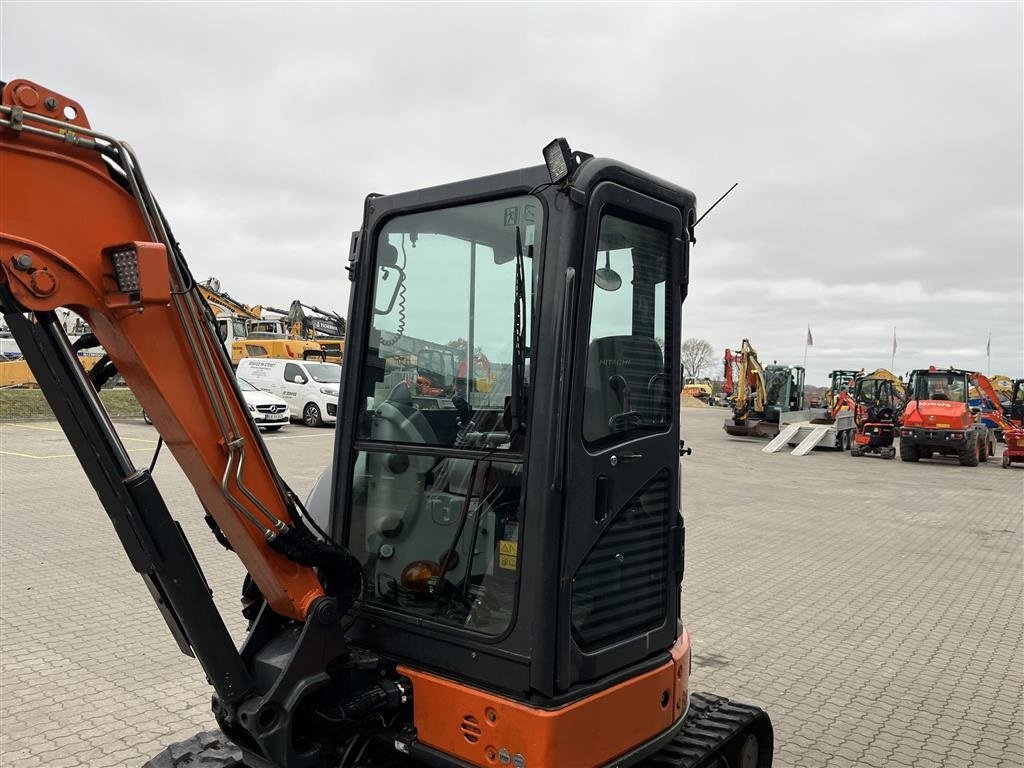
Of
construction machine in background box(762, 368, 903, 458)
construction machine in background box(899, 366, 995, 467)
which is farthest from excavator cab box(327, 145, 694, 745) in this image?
construction machine in background box(762, 368, 903, 458)

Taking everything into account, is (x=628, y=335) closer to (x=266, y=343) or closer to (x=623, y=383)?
(x=623, y=383)

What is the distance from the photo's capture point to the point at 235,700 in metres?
2.63

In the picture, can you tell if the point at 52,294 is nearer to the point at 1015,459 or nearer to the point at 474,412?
the point at 474,412

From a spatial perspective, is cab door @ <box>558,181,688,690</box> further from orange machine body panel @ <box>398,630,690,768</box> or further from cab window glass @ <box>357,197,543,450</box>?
cab window glass @ <box>357,197,543,450</box>

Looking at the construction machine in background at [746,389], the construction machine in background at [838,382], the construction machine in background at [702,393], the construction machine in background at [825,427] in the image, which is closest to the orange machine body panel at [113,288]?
the construction machine in background at [825,427]

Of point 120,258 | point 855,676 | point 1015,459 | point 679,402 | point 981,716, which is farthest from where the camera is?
point 1015,459

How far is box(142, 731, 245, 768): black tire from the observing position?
2879 mm

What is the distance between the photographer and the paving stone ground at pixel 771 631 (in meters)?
4.39

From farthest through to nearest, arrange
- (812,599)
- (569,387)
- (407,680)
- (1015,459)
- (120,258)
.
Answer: (1015,459) → (812,599) → (407,680) → (569,387) → (120,258)

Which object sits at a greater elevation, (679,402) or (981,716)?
(679,402)

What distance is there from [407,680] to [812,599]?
5490 mm

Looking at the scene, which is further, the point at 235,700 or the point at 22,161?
the point at 235,700

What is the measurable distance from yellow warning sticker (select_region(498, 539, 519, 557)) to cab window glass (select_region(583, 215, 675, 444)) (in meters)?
0.45

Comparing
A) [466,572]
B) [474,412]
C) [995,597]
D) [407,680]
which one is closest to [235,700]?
[407,680]
